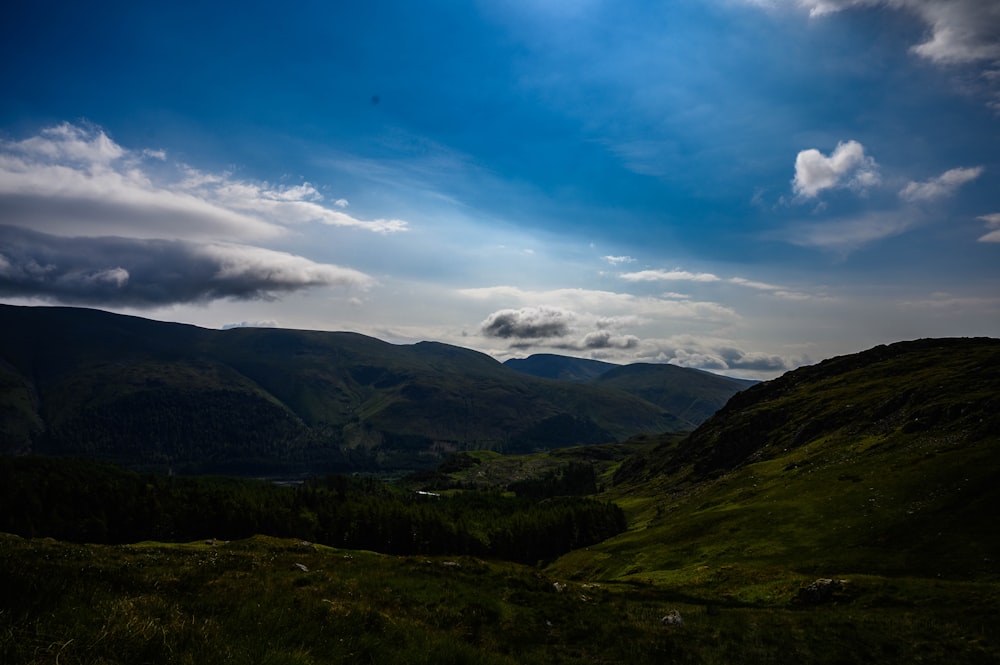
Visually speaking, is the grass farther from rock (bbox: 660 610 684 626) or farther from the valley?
rock (bbox: 660 610 684 626)

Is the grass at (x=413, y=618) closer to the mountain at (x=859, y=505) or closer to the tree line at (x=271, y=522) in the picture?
the mountain at (x=859, y=505)

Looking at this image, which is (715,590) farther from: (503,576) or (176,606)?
(176,606)

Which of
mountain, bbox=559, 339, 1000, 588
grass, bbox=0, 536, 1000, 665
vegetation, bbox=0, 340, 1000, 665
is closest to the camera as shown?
grass, bbox=0, 536, 1000, 665

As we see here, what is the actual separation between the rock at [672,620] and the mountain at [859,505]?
24411 millimetres

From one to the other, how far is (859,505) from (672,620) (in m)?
68.5

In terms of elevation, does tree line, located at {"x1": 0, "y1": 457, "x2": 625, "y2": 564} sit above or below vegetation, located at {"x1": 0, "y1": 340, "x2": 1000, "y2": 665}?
below

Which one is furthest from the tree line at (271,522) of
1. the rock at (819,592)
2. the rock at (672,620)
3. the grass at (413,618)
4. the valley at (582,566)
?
the rock at (672,620)

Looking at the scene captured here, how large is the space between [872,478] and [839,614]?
68.9 meters

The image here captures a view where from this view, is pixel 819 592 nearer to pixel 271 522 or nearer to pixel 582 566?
pixel 582 566

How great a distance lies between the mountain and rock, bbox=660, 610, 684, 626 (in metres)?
24.4

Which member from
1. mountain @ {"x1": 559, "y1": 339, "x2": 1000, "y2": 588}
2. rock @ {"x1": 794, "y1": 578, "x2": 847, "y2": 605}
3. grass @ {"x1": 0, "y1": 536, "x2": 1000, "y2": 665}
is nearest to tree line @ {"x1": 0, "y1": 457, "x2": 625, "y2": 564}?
mountain @ {"x1": 559, "y1": 339, "x2": 1000, "y2": 588}

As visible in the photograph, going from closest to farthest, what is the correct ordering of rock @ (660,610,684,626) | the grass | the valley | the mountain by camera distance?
the grass, the valley, rock @ (660,610,684,626), the mountain

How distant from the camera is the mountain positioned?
185 feet

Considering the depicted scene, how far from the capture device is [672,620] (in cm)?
2658
